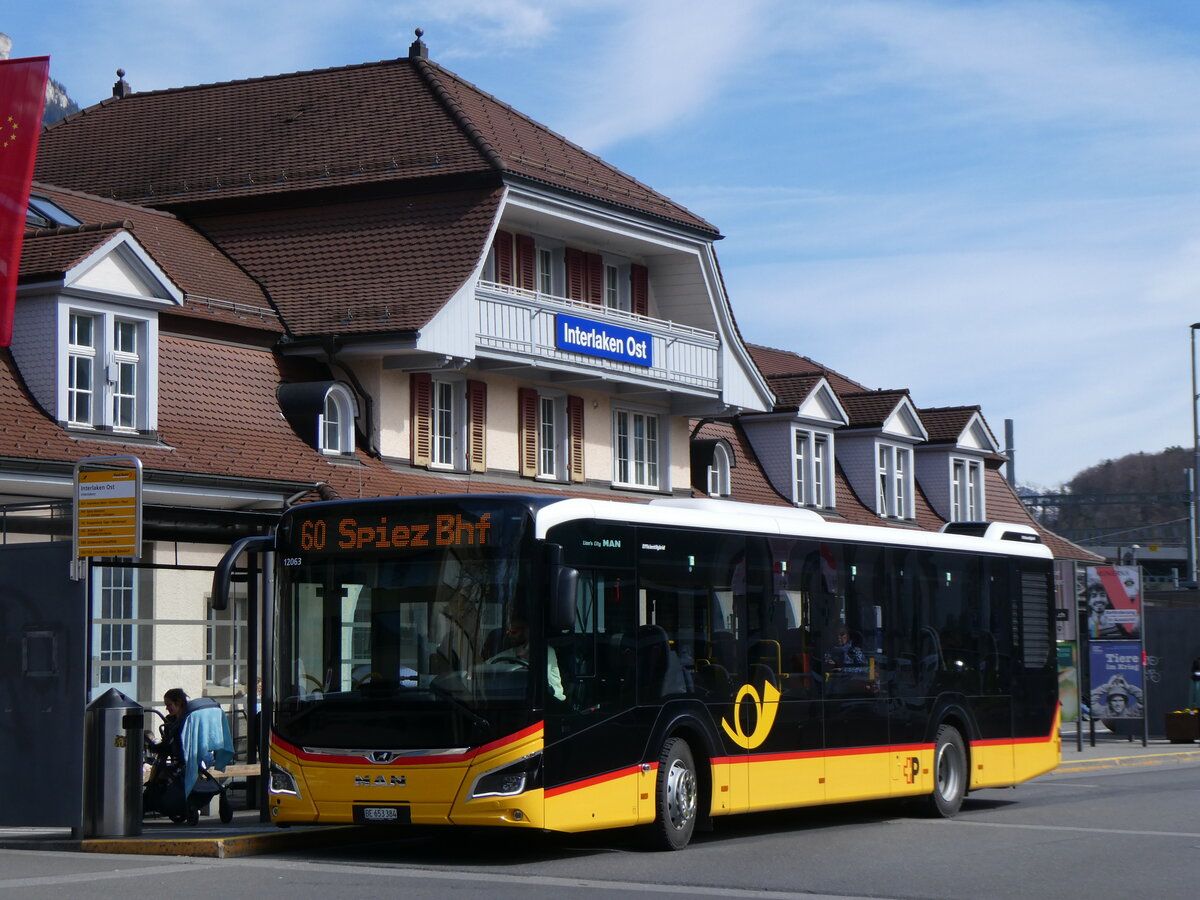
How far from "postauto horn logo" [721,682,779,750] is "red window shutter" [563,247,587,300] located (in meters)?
18.4

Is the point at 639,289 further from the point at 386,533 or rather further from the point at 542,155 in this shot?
the point at 386,533

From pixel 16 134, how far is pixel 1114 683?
2375 cm

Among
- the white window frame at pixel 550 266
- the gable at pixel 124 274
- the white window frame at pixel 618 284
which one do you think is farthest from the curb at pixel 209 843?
the white window frame at pixel 618 284

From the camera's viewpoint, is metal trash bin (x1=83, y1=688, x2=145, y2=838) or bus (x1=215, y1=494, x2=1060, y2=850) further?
metal trash bin (x1=83, y1=688, x2=145, y2=838)

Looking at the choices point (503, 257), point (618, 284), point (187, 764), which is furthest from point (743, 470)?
point (187, 764)

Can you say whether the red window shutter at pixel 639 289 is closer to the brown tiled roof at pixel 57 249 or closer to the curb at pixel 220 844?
the brown tiled roof at pixel 57 249

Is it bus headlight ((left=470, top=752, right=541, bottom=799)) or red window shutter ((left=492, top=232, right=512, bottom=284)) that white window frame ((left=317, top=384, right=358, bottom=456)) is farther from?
bus headlight ((left=470, top=752, right=541, bottom=799))

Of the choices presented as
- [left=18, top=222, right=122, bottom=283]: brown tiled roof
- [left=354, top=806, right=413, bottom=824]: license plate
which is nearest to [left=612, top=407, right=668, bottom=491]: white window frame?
[left=18, top=222, right=122, bottom=283]: brown tiled roof

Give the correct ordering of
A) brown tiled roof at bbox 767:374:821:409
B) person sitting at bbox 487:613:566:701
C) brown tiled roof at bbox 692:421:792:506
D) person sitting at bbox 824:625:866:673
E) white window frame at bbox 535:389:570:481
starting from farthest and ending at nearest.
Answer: brown tiled roof at bbox 767:374:821:409 → brown tiled roof at bbox 692:421:792:506 → white window frame at bbox 535:389:570:481 → person sitting at bbox 824:625:866:673 → person sitting at bbox 487:613:566:701

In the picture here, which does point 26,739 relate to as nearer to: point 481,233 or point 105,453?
point 105,453

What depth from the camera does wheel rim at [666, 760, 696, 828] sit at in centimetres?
1546

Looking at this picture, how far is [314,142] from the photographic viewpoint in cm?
3397

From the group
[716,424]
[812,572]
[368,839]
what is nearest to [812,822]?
[812,572]

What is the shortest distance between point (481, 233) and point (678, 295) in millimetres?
7182
